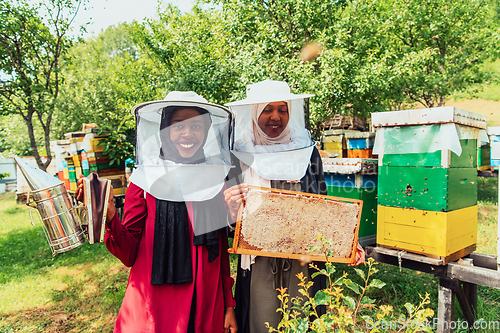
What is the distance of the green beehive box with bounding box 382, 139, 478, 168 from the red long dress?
5.73ft

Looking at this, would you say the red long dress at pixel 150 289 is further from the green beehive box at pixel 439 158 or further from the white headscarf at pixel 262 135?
the green beehive box at pixel 439 158

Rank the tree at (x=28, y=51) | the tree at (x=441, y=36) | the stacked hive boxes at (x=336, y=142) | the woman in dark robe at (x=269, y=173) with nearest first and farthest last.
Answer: the woman in dark robe at (x=269, y=173) → the stacked hive boxes at (x=336, y=142) → the tree at (x=28, y=51) → the tree at (x=441, y=36)

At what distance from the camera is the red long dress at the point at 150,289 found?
1.50 metres

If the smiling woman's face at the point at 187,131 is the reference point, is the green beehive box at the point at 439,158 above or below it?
below

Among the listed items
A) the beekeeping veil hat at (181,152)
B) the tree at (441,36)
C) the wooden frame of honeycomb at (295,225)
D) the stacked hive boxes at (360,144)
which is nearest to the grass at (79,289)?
the stacked hive boxes at (360,144)

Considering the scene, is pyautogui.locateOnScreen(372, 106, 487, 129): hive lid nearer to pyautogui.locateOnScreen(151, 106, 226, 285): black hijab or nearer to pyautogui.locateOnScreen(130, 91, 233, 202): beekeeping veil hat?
pyautogui.locateOnScreen(130, 91, 233, 202): beekeeping veil hat

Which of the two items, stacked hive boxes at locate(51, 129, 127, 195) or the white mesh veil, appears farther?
stacked hive boxes at locate(51, 129, 127, 195)

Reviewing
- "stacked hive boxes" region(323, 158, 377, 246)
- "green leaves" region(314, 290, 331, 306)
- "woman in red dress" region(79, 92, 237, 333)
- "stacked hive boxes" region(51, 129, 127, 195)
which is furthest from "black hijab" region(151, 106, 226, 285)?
"stacked hive boxes" region(51, 129, 127, 195)

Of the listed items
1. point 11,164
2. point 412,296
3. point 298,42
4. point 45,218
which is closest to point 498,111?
point 298,42

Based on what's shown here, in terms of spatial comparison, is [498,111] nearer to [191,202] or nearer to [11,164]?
[191,202]

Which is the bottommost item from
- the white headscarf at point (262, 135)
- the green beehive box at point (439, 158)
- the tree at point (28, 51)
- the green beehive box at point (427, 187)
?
the green beehive box at point (427, 187)

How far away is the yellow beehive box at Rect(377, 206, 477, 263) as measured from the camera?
222 centimetres

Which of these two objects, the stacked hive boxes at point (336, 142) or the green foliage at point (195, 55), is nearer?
Answer: the stacked hive boxes at point (336, 142)

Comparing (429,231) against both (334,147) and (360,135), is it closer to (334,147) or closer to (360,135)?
(360,135)
